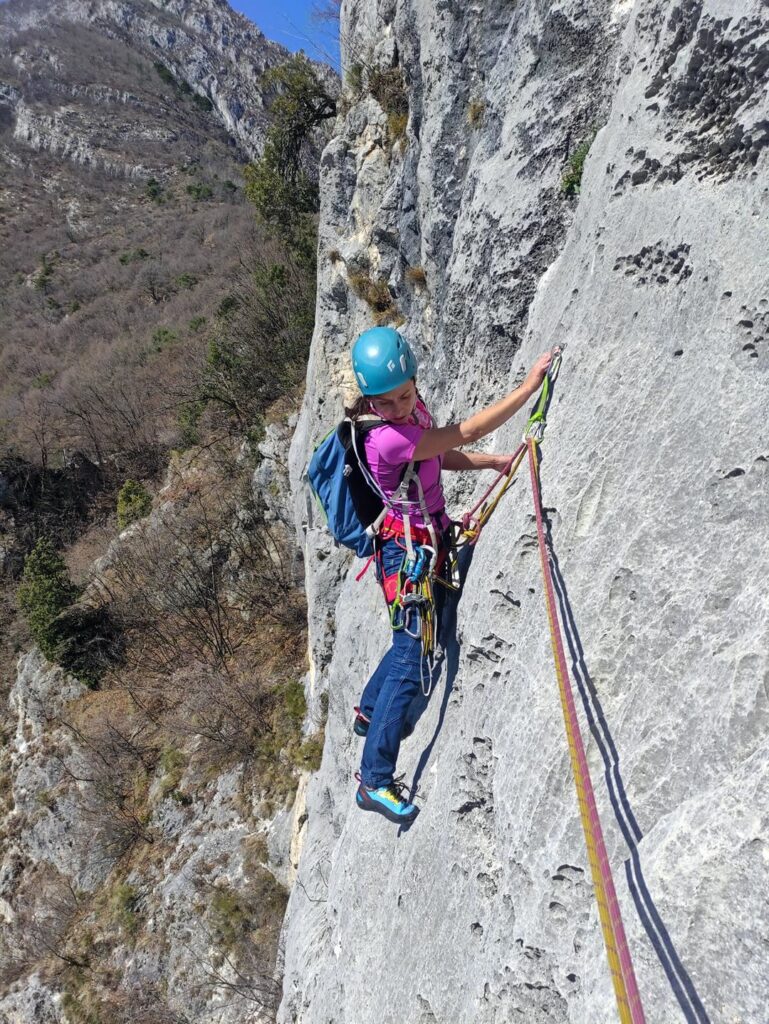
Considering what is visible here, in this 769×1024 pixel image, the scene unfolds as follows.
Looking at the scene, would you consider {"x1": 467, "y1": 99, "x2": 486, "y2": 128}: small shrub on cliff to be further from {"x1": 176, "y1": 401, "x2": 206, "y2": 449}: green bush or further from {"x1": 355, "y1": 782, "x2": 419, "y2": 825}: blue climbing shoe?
{"x1": 176, "y1": 401, "x2": 206, "y2": 449}: green bush

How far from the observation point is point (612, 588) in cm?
230

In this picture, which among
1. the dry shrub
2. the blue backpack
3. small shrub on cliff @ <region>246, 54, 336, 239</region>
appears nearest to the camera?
the blue backpack

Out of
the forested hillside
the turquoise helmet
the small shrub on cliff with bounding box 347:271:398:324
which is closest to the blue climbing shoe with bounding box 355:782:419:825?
the turquoise helmet

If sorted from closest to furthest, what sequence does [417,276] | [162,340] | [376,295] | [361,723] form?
[361,723]
[417,276]
[376,295]
[162,340]

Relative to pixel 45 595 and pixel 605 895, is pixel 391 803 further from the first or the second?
pixel 45 595

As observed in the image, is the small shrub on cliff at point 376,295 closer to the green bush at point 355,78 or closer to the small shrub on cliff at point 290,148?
the green bush at point 355,78

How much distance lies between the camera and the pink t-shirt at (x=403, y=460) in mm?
2965

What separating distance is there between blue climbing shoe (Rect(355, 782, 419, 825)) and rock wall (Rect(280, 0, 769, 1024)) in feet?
0.34

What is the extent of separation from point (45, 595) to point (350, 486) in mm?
20385

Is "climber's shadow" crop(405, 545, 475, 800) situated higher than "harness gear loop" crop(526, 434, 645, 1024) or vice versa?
"climber's shadow" crop(405, 545, 475, 800)

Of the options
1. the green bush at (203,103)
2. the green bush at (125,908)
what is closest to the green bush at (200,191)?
the green bush at (203,103)

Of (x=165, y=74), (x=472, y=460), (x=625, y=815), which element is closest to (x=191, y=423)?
(x=472, y=460)

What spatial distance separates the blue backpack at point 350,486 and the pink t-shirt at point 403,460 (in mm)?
46

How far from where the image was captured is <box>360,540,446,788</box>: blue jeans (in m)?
3.43
